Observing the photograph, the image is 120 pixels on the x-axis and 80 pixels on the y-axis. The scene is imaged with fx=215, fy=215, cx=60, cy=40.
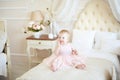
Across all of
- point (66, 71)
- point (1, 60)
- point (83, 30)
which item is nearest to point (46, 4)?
point (83, 30)

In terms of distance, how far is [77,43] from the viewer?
384cm

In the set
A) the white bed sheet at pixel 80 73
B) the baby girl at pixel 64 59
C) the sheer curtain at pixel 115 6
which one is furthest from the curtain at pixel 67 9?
the white bed sheet at pixel 80 73

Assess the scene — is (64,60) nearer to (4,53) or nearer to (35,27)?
(35,27)

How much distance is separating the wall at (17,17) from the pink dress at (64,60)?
5.38 ft

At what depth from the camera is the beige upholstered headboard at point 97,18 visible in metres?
3.81

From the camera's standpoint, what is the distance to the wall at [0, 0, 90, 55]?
4.58 metres

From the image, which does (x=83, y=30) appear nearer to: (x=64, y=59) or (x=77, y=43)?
(x=77, y=43)

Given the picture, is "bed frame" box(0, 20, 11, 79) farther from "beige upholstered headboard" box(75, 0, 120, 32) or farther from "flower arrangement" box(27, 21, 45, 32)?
"beige upholstered headboard" box(75, 0, 120, 32)

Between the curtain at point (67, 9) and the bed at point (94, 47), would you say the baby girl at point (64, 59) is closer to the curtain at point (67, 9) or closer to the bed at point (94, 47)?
the bed at point (94, 47)

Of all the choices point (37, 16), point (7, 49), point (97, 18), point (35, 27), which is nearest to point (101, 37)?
point (97, 18)

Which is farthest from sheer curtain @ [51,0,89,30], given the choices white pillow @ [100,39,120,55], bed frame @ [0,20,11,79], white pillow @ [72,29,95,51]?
bed frame @ [0,20,11,79]

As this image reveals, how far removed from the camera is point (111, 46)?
3549 mm

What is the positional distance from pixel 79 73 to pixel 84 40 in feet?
3.95

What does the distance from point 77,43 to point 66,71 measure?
1.15 m
